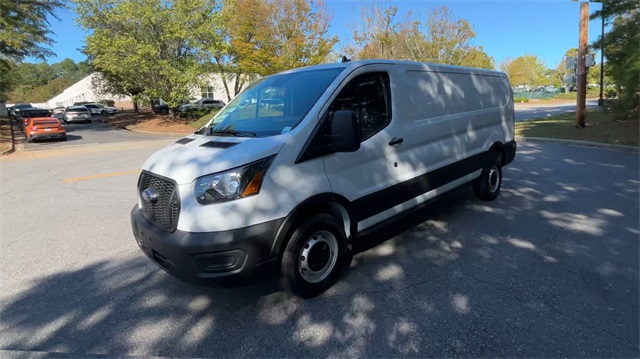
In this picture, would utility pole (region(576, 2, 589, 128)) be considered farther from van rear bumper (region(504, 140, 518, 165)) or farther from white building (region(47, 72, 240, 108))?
white building (region(47, 72, 240, 108))

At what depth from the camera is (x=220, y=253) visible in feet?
8.68

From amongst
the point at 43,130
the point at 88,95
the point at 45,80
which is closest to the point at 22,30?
the point at 43,130

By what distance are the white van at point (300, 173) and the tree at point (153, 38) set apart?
76.4ft

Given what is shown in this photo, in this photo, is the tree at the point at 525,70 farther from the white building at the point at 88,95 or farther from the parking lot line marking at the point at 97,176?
the parking lot line marking at the point at 97,176

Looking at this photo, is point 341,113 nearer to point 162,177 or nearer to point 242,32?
point 162,177

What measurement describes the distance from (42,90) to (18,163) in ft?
385

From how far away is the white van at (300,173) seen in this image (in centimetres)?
270

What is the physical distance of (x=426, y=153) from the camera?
4238 millimetres

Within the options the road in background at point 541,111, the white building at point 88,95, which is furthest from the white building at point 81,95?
the road in background at point 541,111

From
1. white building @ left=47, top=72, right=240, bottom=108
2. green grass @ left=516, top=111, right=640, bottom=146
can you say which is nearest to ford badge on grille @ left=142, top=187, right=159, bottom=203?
green grass @ left=516, top=111, right=640, bottom=146

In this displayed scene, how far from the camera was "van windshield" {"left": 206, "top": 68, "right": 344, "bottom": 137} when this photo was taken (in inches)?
128

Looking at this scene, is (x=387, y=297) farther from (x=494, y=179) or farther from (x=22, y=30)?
(x=22, y=30)

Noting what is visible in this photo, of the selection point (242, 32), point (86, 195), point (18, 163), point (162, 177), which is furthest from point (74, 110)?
point (162, 177)

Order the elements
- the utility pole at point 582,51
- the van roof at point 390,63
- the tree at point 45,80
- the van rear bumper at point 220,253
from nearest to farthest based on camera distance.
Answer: the van rear bumper at point 220,253 < the van roof at point 390,63 < the utility pole at point 582,51 < the tree at point 45,80
